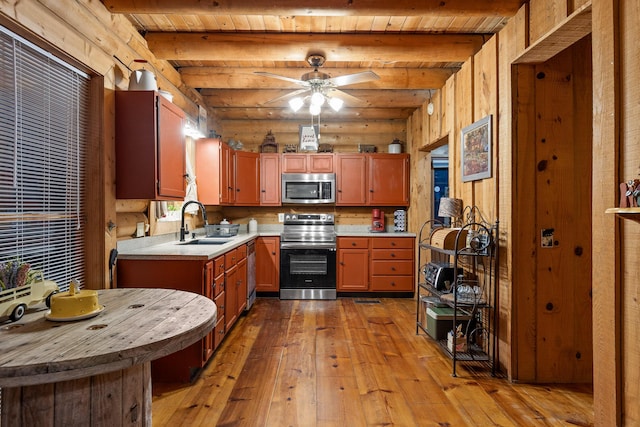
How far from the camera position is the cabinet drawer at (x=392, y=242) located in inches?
186

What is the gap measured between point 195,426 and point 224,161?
314 cm

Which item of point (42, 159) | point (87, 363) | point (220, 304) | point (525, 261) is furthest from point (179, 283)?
point (525, 261)

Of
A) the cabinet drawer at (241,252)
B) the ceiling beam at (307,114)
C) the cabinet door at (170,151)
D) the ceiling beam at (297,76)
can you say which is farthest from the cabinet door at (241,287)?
the ceiling beam at (307,114)

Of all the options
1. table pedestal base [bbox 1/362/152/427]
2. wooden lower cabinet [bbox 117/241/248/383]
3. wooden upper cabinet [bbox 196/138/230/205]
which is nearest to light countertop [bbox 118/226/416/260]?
wooden lower cabinet [bbox 117/241/248/383]

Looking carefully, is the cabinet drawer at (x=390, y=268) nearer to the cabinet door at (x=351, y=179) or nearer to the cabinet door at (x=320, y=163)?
the cabinet door at (x=351, y=179)

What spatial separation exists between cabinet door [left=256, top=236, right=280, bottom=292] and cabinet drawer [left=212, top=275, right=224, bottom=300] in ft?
5.60

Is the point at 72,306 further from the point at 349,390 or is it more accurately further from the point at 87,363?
the point at 349,390

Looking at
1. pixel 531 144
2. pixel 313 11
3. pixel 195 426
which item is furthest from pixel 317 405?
pixel 313 11

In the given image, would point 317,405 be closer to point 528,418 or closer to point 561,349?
point 528,418

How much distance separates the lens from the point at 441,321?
2.97 m

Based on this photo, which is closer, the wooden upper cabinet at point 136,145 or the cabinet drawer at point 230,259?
the wooden upper cabinet at point 136,145

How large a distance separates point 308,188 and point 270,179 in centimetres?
57

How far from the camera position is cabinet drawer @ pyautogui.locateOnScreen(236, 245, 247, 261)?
3566mm

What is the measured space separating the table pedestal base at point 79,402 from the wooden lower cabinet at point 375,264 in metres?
3.63
